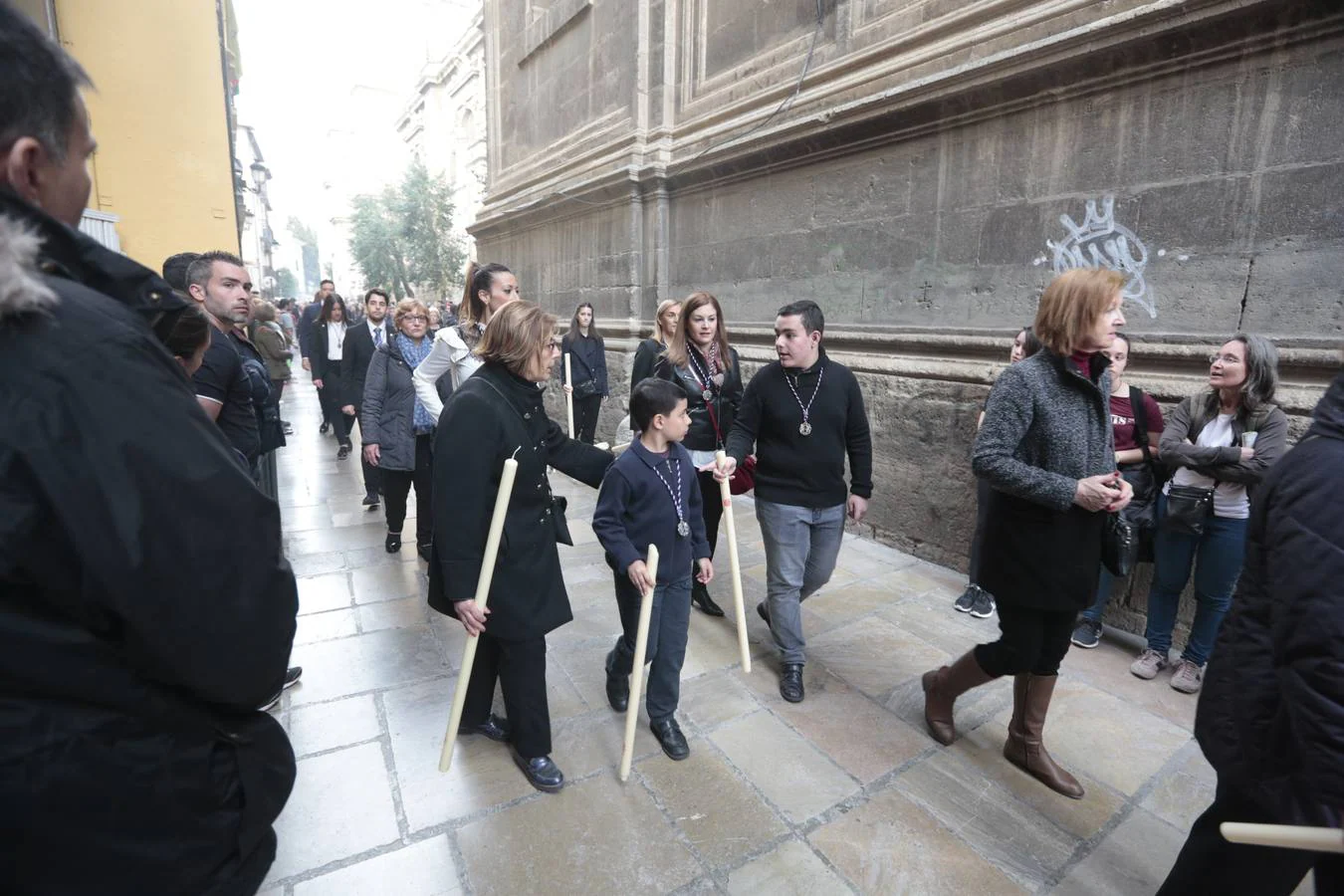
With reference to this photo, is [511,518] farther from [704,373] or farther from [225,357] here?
[704,373]

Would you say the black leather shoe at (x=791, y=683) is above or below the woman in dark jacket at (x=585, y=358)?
below

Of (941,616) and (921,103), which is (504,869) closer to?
(941,616)

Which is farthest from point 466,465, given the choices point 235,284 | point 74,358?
point 235,284

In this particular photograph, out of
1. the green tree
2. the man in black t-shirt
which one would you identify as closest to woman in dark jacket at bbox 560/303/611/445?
the man in black t-shirt

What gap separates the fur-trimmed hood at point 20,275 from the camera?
2.69 feet

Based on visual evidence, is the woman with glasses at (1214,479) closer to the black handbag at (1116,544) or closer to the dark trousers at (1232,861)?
the black handbag at (1116,544)

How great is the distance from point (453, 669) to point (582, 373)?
13.3 ft

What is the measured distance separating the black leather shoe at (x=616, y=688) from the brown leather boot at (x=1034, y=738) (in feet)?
5.46

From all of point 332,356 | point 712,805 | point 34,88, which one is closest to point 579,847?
point 712,805

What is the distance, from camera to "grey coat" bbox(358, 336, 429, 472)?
4941mm

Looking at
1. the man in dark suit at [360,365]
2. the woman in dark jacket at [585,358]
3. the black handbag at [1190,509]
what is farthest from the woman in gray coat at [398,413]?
the black handbag at [1190,509]

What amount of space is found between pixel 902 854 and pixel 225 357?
331 centimetres

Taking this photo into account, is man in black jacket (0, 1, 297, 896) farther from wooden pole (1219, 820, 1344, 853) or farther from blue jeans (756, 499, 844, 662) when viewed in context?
blue jeans (756, 499, 844, 662)

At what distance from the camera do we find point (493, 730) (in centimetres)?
288
